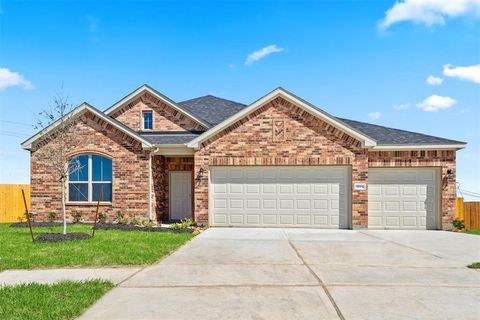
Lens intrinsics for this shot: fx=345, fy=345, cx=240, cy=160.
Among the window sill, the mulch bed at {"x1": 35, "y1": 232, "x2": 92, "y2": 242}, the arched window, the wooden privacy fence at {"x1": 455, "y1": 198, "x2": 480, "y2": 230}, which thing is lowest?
the wooden privacy fence at {"x1": 455, "y1": 198, "x2": 480, "y2": 230}

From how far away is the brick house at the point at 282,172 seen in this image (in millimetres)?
13883

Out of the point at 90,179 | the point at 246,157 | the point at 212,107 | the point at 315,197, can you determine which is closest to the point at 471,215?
the point at 315,197

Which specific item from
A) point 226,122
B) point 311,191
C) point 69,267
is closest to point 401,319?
point 69,267

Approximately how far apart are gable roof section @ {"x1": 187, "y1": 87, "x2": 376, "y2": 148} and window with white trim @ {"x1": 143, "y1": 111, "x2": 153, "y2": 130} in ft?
16.0

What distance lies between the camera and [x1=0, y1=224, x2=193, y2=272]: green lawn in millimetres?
7234

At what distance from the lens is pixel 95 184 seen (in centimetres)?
1498

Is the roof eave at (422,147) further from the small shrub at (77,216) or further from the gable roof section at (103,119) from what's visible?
the small shrub at (77,216)

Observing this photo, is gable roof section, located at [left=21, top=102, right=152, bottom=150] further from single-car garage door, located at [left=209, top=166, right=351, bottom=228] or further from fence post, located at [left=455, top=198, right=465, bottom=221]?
fence post, located at [left=455, top=198, right=465, bottom=221]

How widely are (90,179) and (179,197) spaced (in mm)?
3961

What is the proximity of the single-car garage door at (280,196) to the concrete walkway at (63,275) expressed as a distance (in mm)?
7650

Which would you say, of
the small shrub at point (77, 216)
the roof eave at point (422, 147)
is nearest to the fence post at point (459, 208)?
the roof eave at point (422, 147)

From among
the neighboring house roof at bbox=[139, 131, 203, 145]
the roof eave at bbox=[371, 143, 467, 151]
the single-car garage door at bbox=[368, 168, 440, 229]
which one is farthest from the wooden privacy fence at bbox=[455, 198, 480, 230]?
the neighboring house roof at bbox=[139, 131, 203, 145]

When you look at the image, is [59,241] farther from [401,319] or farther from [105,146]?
[401,319]

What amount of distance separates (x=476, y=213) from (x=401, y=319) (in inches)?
606
